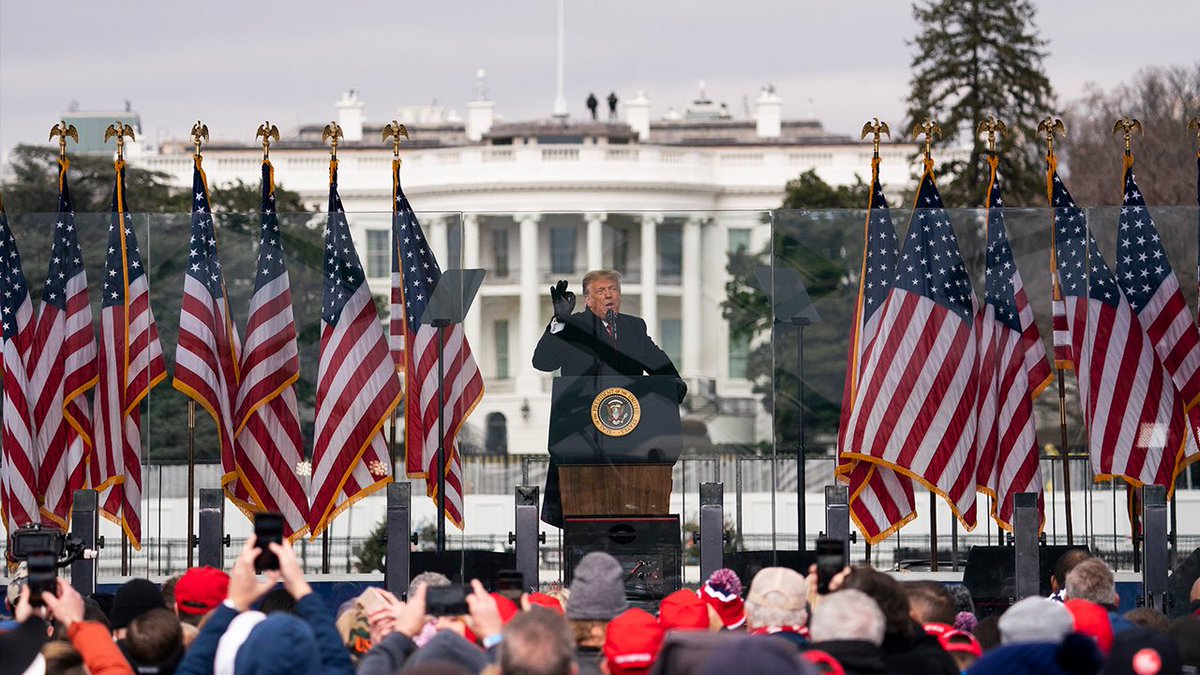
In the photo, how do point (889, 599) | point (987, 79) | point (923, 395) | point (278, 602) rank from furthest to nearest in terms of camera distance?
point (987, 79) → point (923, 395) → point (278, 602) → point (889, 599)

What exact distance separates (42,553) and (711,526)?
24.6 feet

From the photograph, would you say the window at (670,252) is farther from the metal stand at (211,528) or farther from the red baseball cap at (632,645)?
the red baseball cap at (632,645)

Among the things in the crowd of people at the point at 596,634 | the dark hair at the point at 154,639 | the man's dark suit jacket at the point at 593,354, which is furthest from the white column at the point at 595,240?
the dark hair at the point at 154,639

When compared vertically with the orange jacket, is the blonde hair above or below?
above

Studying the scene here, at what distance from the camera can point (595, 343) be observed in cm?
1731

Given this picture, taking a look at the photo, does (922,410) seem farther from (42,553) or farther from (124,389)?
(42,553)

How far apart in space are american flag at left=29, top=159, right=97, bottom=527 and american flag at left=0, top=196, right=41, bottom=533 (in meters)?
0.11

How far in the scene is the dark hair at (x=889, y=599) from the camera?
8.55 metres

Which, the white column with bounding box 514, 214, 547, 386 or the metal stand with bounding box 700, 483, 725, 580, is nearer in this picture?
the metal stand with bounding box 700, 483, 725, 580

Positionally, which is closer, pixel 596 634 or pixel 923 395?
pixel 596 634

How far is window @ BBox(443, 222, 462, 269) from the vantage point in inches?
700

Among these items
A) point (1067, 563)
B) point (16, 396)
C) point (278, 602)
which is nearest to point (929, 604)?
point (1067, 563)

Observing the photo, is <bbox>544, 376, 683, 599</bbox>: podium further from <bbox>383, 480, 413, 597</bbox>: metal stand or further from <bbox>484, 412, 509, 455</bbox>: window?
<bbox>383, 480, 413, 597</bbox>: metal stand

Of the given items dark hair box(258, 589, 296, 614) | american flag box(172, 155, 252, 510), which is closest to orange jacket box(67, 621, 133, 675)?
dark hair box(258, 589, 296, 614)
